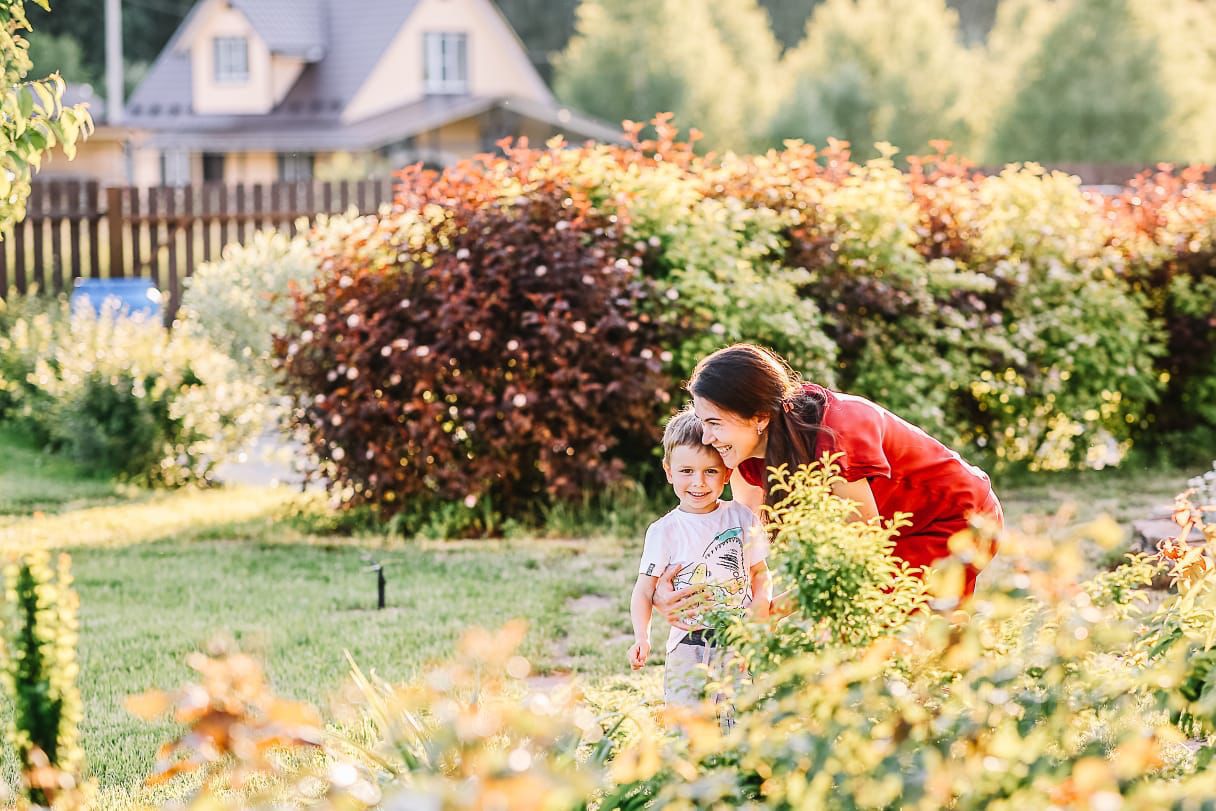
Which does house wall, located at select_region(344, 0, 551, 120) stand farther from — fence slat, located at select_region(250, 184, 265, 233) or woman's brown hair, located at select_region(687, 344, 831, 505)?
woman's brown hair, located at select_region(687, 344, 831, 505)

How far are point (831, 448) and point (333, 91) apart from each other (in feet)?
115

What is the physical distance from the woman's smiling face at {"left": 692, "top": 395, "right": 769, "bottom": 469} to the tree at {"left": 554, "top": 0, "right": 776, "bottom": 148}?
107ft

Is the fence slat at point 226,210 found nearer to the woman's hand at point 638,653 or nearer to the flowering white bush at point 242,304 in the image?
the flowering white bush at point 242,304

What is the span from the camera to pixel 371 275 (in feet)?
25.4

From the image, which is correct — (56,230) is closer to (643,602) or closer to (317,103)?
(643,602)

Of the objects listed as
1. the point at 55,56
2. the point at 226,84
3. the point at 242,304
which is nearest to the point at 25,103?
the point at 242,304

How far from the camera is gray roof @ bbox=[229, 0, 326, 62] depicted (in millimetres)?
Answer: 36500

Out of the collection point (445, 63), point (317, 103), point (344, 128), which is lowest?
point (344, 128)

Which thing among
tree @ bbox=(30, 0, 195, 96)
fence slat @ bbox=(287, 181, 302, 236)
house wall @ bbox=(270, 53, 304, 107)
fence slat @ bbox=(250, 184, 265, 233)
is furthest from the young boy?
tree @ bbox=(30, 0, 195, 96)

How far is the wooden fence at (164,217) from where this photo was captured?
1382cm

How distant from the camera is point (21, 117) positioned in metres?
3.80

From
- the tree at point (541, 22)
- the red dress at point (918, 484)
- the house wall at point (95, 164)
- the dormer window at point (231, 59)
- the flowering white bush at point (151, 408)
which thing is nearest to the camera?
the red dress at point (918, 484)

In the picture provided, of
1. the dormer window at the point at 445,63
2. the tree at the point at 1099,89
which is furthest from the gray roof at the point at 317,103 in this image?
the tree at the point at 1099,89

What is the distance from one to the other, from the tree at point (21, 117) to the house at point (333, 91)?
1191 inches
